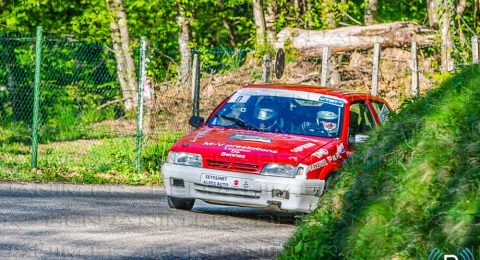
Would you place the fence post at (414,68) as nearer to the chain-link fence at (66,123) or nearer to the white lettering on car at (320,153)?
the chain-link fence at (66,123)

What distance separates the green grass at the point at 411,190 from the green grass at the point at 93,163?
8947 mm

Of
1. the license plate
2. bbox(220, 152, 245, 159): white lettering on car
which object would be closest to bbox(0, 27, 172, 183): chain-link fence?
the license plate

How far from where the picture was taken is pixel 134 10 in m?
35.5

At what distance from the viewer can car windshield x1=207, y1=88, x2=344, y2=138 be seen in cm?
1437

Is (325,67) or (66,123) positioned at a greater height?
(325,67)

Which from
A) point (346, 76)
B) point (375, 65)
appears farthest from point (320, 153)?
point (346, 76)

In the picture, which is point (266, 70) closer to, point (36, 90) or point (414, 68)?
point (414, 68)

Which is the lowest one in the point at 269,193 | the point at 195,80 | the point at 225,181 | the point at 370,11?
the point at 269,193

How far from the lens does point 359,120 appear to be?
1493 centimetres

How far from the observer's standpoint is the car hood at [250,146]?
13227mm

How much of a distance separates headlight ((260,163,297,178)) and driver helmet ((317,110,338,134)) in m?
1.29

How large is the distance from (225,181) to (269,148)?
2.07 feet

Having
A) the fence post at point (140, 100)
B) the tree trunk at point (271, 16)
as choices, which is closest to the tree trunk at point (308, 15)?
the tree trunk at point (271, 16)

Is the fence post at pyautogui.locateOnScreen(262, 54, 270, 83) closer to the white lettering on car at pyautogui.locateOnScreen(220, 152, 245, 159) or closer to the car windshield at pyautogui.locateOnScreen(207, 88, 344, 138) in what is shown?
the car windshield at pyautogui.locateOnScreen(207, 88, 344, 138)
